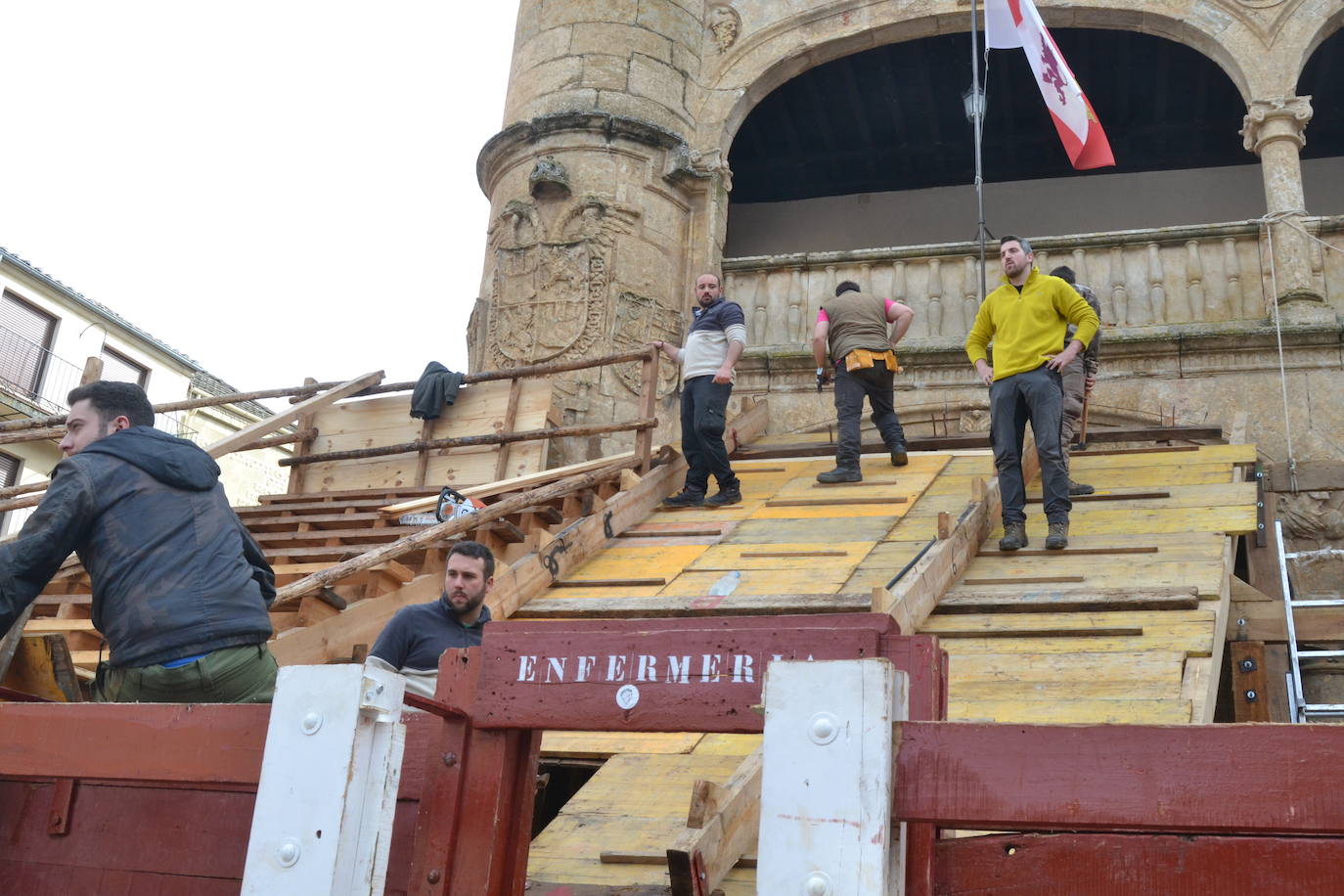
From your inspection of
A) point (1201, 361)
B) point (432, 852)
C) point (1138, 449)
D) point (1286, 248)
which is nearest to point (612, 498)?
point (1138, 449)

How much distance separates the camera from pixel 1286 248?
40.8 feet

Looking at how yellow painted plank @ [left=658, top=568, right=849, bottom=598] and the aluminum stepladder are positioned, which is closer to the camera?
yellow painted plank @ [left=658, top=568, right=849, bottom=598]

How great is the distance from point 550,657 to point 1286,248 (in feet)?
37.5

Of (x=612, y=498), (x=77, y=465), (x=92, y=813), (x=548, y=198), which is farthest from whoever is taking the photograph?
(x=548, y=198)

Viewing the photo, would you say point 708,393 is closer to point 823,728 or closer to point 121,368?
point 823,728

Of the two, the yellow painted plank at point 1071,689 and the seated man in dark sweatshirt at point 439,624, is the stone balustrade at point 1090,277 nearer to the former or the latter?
the yellow painted plank at point 1071,689

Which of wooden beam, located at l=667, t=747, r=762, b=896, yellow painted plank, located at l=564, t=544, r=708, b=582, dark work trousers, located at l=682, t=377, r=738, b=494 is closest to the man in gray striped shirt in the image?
dark work trousers, located at l=682, t=377, r=738, b=494

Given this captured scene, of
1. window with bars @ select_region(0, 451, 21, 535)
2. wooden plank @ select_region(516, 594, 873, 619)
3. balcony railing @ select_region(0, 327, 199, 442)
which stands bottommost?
wooden plank @ select_region(516, 594, 873, 619)

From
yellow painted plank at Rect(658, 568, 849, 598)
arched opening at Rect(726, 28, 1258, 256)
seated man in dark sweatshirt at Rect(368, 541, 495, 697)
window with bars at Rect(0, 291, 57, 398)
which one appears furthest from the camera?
window with bars at Rect(0, 291, 57, 398)

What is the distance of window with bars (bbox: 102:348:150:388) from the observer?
36656 mm

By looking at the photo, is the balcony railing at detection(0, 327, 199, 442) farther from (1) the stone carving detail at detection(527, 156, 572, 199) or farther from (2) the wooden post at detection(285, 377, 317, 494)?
(2) the wooden post at detection(285, 377, 317, 494)

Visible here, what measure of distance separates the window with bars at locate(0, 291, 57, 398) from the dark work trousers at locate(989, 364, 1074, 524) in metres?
29.3

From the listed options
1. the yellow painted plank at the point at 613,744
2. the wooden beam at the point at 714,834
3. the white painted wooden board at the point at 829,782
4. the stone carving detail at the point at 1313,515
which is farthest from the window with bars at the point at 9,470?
the white painted wooden board at the point at 829,782

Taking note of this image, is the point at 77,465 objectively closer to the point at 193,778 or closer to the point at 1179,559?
the point at 193,778
